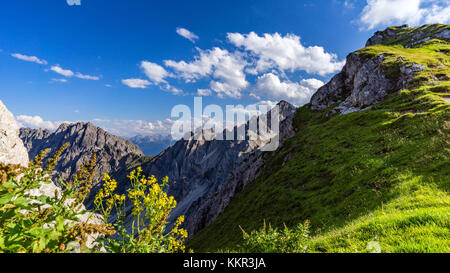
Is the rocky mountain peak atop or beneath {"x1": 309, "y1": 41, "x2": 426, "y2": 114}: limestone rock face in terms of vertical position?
atop

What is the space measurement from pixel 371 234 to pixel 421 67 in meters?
79.4

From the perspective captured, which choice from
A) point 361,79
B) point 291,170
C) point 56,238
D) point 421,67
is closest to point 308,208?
point 291,170

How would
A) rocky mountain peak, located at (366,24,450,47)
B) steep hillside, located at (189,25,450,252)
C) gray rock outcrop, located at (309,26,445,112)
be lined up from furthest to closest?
rocky mountain peak, located at (366,24,450,47), gray rock outcrop, located at (309,26,445,112), steep hillside, located at (189,25,450,252)

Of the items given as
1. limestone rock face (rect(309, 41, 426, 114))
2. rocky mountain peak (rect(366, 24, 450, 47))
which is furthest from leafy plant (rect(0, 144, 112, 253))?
rocky mountain peak (rect(366, 24, 450, 47))

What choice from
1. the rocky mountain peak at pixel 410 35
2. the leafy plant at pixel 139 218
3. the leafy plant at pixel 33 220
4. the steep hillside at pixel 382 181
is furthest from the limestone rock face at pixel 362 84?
the leafy plant at pixel 33 220

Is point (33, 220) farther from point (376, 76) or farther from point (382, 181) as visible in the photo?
point (376, 76)

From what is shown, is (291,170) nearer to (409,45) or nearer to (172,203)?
(172,203)

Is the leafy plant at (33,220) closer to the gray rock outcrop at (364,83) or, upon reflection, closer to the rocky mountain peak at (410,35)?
the gray rock outcrop at (364,83)

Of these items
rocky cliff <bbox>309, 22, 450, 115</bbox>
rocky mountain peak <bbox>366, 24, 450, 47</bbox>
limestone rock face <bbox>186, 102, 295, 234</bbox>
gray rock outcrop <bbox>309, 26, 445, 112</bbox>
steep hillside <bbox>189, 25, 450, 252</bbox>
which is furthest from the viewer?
rocky mountain peak <bbox>366, 24, 450, 47</bbox>

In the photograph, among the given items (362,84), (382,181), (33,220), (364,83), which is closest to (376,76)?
(364,83)

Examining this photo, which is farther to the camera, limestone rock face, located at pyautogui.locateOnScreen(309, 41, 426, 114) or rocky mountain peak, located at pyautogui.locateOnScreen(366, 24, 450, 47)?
rocky mountain peak, located at pyautogui.locateOnScreen(366, 24, 450, 47)

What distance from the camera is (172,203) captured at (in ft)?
22.6

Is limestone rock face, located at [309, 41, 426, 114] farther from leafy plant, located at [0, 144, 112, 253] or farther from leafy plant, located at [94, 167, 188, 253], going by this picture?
leafy plant, located at [0, 144, 112, 253]
